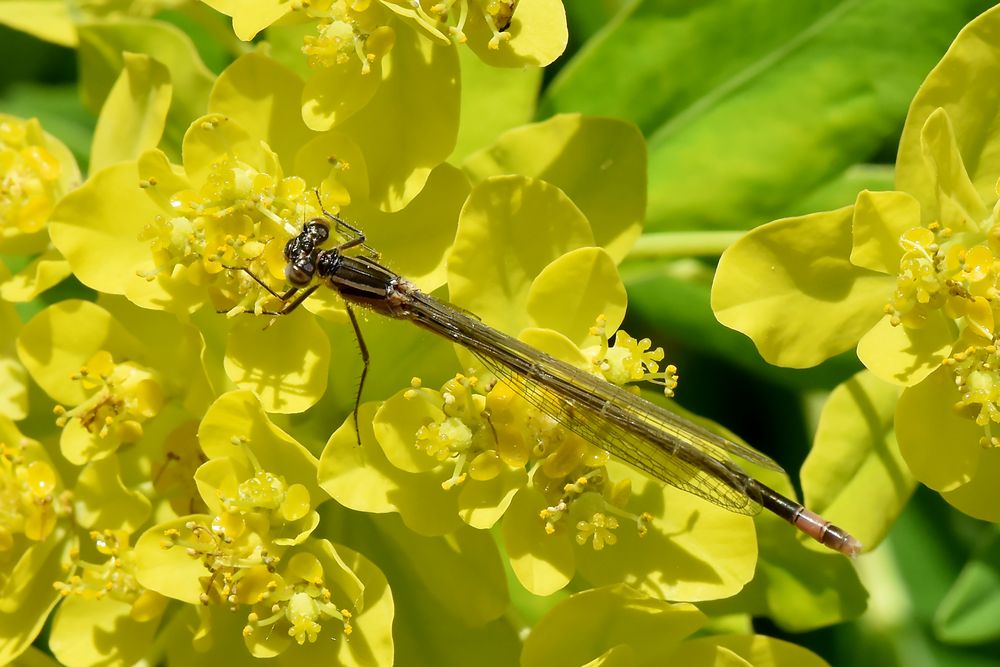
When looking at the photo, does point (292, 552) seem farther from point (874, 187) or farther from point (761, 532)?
point (874, 187)

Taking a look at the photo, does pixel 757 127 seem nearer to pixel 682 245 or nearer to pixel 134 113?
pixel 682 245

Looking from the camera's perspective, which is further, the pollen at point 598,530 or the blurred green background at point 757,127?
the blurred green background at point 757,127

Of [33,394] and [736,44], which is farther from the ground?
[736,44]

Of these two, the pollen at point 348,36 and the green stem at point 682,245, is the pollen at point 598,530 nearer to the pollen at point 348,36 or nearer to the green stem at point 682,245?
the green stem at point 682,245

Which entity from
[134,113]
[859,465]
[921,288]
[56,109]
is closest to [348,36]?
[134,113]

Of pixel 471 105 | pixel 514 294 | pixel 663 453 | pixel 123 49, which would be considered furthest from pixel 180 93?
pixel 663 453

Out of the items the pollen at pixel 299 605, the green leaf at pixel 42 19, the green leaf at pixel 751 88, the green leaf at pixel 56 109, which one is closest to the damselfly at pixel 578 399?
the pollen at pixel 299 605

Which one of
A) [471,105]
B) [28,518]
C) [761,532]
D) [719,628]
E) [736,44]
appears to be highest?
[736,44]
